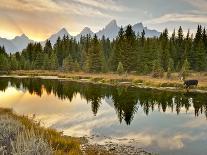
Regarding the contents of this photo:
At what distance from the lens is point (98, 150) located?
740 inches

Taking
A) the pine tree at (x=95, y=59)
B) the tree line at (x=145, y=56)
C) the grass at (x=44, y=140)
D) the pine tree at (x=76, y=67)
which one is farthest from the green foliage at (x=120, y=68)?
the grass at (x=44, y=140)

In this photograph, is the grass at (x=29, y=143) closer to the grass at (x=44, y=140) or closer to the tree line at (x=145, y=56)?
the grass at (x=44, y=140)

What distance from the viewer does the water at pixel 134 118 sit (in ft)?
72.7

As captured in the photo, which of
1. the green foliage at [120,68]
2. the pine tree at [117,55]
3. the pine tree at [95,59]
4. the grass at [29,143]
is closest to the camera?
the grass at [29,143]

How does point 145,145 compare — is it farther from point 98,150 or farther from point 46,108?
point 46,108

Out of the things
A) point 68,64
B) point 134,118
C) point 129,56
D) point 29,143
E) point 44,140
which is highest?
point 129,56

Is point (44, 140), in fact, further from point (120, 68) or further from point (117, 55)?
point (117, 55)

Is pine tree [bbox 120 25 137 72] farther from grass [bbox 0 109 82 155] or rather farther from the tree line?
grass [bbox 0 109 82 155]

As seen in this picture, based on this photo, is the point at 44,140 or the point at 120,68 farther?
the point at 120,68

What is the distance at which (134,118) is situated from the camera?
3158 cm

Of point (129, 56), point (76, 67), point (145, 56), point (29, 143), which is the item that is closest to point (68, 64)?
point (76, 67)

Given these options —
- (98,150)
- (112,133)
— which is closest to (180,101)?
(112,133)

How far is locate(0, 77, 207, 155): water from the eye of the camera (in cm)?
2217

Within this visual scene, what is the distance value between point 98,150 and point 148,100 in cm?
2679
